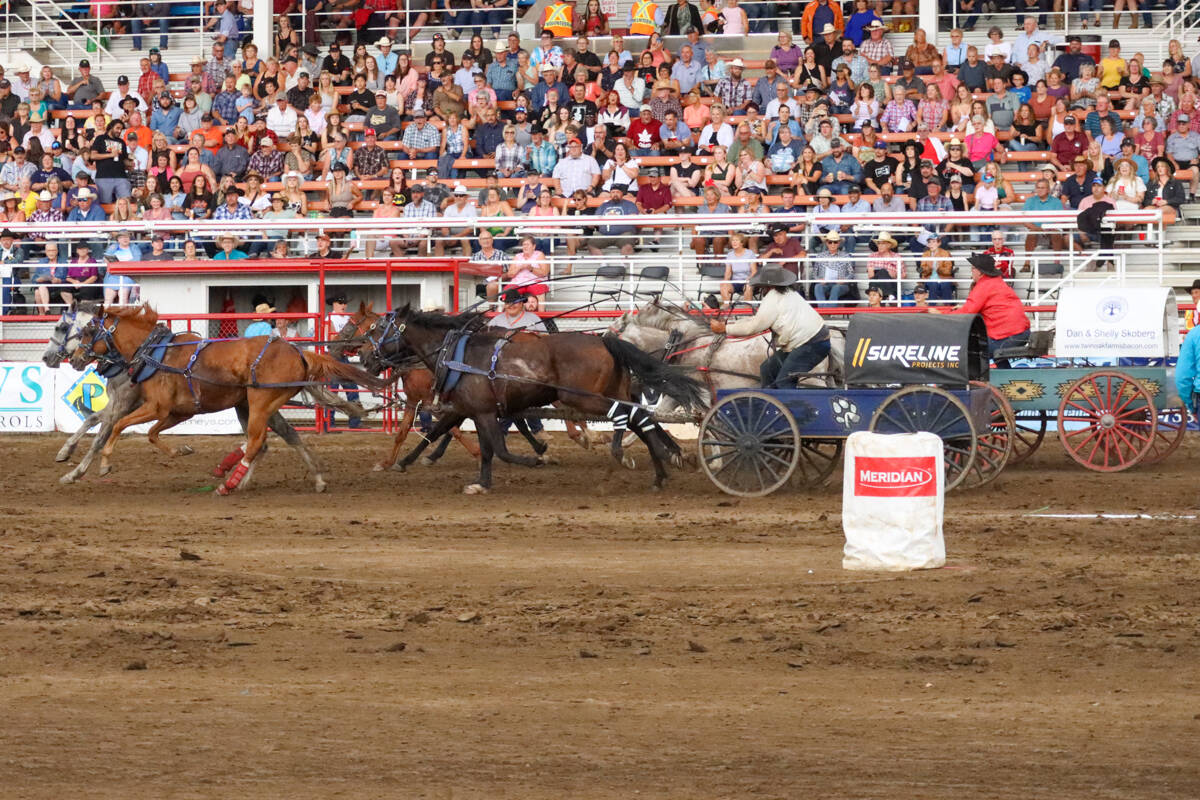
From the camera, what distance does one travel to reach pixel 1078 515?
39.3 ft

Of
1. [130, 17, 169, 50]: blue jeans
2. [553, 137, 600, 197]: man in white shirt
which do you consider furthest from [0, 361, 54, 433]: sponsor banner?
[130, 17, 169, 50]: blue jeans

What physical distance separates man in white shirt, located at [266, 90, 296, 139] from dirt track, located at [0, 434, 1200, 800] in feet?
46.3

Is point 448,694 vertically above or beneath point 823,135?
beneath

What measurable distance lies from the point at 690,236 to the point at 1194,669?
1469cm

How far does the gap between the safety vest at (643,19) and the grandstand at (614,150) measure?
1.3 inches

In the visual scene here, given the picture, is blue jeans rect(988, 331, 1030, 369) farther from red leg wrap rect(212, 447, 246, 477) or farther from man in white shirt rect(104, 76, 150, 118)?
man in white shirt rect(104, 76, 150, 118)

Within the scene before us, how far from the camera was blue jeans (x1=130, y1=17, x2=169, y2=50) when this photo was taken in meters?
29.9

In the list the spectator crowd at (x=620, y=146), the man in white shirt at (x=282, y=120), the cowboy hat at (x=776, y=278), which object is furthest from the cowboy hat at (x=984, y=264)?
the man in white shirt at (x=282, y=120)

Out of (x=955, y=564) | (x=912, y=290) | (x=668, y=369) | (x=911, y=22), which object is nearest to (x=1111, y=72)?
(x=911, y=22)

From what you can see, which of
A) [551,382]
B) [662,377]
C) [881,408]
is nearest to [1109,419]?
[881,408]

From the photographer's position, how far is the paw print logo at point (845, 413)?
1295 cm

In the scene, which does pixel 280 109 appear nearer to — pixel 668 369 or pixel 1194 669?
pixel 668 369

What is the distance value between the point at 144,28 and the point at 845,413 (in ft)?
70.6

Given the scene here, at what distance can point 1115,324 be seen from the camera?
15.6 m
